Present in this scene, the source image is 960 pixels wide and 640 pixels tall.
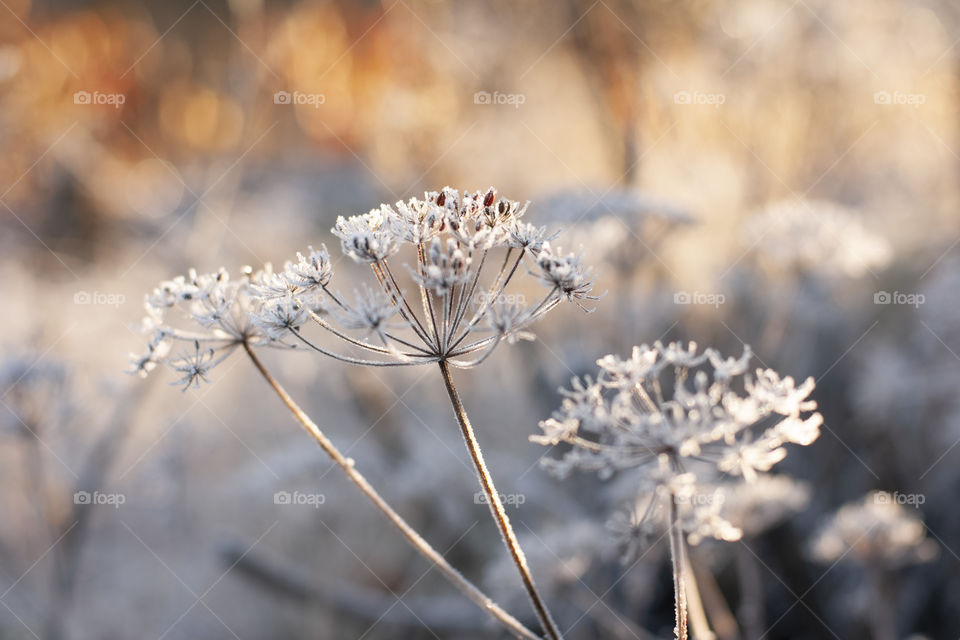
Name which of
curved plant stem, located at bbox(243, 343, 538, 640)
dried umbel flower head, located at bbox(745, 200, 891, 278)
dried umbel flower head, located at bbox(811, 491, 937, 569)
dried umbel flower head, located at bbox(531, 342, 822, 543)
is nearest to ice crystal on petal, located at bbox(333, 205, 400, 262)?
curved plant stem, located at bbox(243, 343, 538, 640)

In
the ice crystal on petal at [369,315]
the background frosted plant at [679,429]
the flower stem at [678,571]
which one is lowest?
the flower stem at [678,571]

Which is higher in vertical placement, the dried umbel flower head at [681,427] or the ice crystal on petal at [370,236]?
the ice crystal on petal at [370,236]

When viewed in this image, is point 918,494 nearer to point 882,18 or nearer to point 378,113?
point 882,18

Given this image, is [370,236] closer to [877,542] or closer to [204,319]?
[204,319]

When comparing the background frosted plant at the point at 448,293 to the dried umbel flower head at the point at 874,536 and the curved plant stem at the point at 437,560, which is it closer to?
the curved plant stem at the point at 437,560

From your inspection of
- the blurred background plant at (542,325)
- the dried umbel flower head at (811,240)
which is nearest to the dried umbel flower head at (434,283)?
the blurred background plant at (542,325)

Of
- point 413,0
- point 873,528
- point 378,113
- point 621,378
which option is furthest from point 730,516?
point 413,0

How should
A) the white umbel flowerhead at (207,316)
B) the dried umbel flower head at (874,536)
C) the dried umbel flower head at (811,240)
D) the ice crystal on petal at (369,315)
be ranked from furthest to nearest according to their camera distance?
the dried umbel flower head at (811,240) < the dried umbel flower head at (874,536) < the white umbel flowerhead at (207,316) < the ice crystal on petal at (369,315)

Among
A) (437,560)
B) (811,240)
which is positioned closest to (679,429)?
(437,560)
